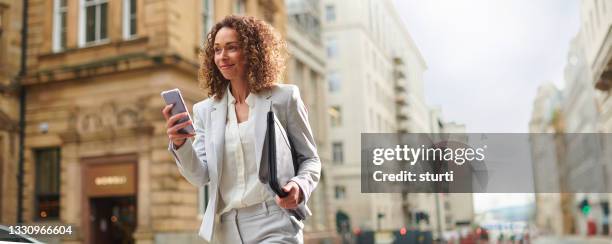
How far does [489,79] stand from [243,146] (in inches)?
114

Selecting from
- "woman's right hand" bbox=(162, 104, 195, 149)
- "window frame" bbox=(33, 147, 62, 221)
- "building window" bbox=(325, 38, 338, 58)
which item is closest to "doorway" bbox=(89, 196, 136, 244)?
"window frame" bbox=(33, 147, 62, 221)

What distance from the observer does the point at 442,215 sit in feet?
13.5

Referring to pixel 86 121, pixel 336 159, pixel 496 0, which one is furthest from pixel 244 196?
pixel 86 121

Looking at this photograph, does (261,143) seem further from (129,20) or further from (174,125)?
(129,20)

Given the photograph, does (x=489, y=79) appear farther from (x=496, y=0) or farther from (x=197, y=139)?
(x=197, y=139)

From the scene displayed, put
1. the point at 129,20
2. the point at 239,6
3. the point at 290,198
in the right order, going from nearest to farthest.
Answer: the point at 290,198 → the point at 129,20 → the point at 239,6

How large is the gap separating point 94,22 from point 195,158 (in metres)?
3.47

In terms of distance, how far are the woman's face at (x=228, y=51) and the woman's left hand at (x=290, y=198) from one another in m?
0.33

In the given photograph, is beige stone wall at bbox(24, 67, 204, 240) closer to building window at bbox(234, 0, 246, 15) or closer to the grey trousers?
building window at bbox(234, 0, 246, 15)

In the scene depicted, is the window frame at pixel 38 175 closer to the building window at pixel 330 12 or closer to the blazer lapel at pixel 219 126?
the building window at pixel 330 12

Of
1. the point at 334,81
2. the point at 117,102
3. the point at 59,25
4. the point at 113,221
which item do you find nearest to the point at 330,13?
the point at 334,81

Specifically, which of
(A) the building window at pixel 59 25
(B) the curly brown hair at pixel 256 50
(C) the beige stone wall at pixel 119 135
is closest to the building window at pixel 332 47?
(C) the beige stone wall at pixel 119 135

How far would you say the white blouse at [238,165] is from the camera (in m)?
1.40

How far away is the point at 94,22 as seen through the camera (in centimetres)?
454
